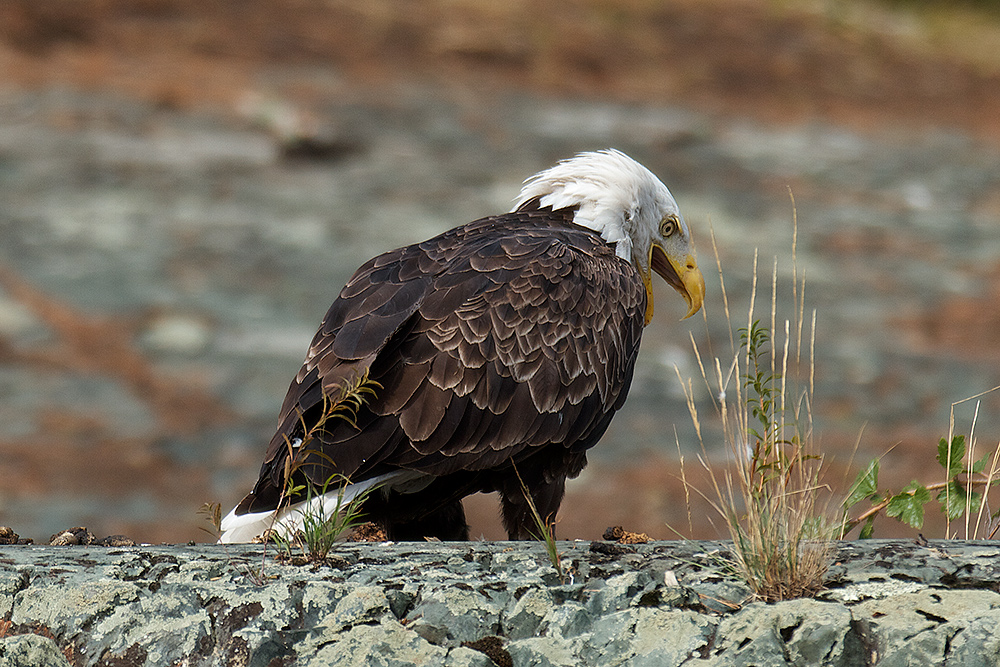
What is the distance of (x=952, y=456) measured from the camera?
4965 millimetres

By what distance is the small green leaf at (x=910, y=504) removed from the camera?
190 inches

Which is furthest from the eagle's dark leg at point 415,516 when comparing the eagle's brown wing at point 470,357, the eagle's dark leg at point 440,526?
the eagle's brown wing at point 470,357

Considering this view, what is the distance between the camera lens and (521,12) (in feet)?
82.3

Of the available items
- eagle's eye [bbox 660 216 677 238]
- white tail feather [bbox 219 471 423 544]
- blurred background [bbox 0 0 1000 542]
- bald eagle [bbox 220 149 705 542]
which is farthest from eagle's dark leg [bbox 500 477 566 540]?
blurred background [bbox 0 0 1000 542]

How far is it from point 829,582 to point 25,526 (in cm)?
1545

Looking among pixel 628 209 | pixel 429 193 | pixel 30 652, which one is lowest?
pixel 30 652

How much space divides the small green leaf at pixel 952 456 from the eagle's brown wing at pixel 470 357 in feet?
4.70

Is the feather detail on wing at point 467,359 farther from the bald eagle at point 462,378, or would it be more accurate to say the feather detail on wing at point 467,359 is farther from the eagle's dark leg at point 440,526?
the eagle's dark leg at point 440,526

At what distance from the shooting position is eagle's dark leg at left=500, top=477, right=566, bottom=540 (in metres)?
5.34

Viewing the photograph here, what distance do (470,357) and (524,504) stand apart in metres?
0.74

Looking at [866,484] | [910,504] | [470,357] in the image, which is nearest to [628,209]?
[470,357]

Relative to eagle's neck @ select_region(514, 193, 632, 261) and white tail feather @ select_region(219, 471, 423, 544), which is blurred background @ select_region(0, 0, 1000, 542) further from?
white tail feather @ select_region(219, 471, 423, 544)

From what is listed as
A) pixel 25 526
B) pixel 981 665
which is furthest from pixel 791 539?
pixel 25 526

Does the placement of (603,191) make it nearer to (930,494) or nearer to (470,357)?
(470,357)
